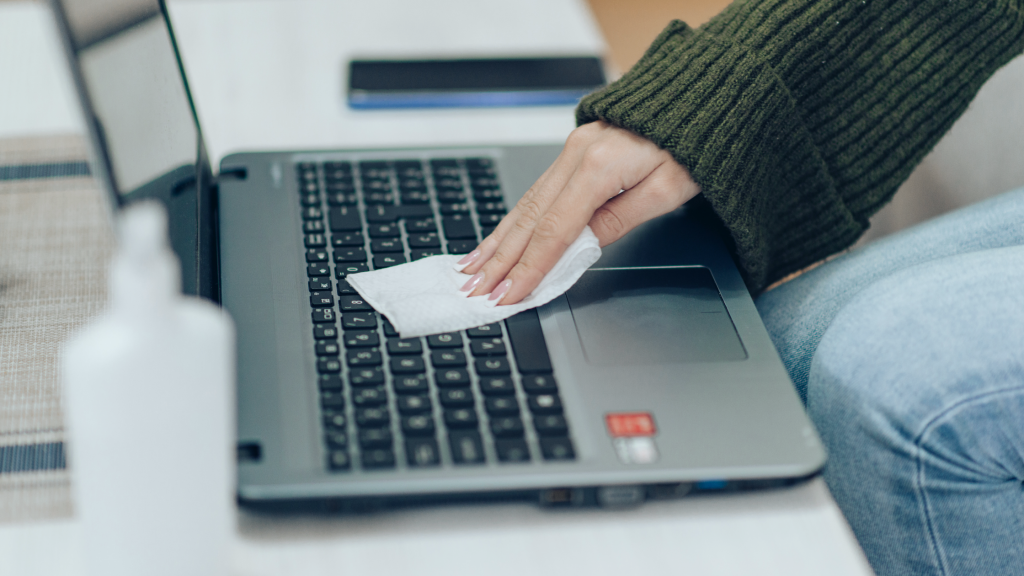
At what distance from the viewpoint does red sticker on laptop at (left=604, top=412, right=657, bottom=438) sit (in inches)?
16.3

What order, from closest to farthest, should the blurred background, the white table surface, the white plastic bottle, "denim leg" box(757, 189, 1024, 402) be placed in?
1. the white plastic bottle
2. the white table surface
3. "denim leg" box(757, 189, 1024, 402)
4. the blurred background

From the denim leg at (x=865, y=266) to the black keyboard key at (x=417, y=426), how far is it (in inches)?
11.5

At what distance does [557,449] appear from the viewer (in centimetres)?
40

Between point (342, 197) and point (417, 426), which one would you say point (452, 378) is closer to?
point (417, 426)

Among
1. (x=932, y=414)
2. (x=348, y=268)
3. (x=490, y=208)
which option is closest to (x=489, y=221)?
(x=490, y=208)

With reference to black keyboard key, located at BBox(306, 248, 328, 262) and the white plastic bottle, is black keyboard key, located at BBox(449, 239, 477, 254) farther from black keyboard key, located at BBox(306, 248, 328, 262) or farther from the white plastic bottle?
the white plastic bottle

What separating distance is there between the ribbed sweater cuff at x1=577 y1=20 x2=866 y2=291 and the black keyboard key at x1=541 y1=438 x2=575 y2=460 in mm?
225

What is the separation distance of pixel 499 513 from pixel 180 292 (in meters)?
0.21

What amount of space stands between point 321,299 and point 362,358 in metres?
0.07

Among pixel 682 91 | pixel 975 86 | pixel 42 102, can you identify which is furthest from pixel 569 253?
pixel 42 102

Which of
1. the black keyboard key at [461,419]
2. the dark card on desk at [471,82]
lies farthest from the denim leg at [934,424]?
the dark card on desk at [471,82]

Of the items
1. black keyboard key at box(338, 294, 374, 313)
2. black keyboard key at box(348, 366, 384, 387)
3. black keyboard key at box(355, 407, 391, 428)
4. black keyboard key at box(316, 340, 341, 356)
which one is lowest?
black keyboard key at box(355, 407, 391, 428)

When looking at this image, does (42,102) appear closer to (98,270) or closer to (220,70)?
(220,70)

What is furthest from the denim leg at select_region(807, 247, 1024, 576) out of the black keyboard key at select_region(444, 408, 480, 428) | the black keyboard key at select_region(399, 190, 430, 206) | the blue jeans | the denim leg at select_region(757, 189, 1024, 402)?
the black keyboard key at select_region(399, 190, 430, 206)
